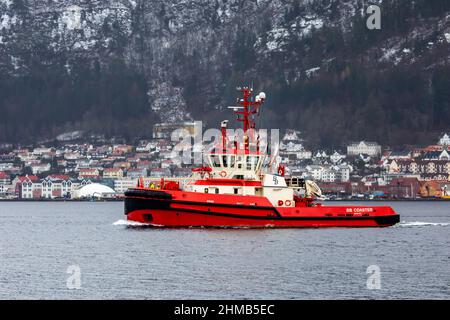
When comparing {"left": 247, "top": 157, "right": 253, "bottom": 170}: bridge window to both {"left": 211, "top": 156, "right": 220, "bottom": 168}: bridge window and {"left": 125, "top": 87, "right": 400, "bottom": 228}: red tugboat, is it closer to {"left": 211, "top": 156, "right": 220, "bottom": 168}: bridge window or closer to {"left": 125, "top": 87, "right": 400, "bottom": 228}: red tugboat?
{"left": 125, "top": 87, "right": 400, "bottom": 228}: red tugboat

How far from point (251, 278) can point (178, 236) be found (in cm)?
2021

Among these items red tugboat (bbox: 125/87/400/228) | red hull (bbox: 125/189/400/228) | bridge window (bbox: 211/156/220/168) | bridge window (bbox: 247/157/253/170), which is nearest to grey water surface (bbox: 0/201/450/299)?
red hull (bbox: 125/189/400/228)

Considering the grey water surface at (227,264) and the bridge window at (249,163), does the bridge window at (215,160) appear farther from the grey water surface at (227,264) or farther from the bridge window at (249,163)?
the grey water surface at (227,264)

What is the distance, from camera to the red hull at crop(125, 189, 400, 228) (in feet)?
275

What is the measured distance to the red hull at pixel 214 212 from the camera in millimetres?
83812

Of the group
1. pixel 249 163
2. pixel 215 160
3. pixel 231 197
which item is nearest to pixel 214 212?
pixel 231 197

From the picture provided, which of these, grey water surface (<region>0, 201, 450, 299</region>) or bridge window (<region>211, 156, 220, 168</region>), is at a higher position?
bridge window (<region>211, 156, 220, 168</region>)

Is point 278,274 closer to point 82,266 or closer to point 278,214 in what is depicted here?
point 82,266

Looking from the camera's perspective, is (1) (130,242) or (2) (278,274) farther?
(1) (130,242)

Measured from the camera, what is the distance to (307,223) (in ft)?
282

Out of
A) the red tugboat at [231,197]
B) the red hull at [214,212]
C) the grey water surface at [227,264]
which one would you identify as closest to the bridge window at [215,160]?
the red tugboat at [231,197]

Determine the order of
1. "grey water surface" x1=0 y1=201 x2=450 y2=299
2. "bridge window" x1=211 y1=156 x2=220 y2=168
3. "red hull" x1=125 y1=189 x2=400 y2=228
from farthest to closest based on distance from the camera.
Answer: "bridge window" x1=211 y1=156 x2=220 y2=168, "red hull" x1=125 y1=189 x2=400 y2=228, "grey water surface" x1=0 y1=201 x2=450 y2=299

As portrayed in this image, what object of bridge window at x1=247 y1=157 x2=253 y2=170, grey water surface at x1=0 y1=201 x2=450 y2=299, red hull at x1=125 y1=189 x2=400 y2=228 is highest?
bridge window at x1=247 y1=157 x2=253 y2=170
